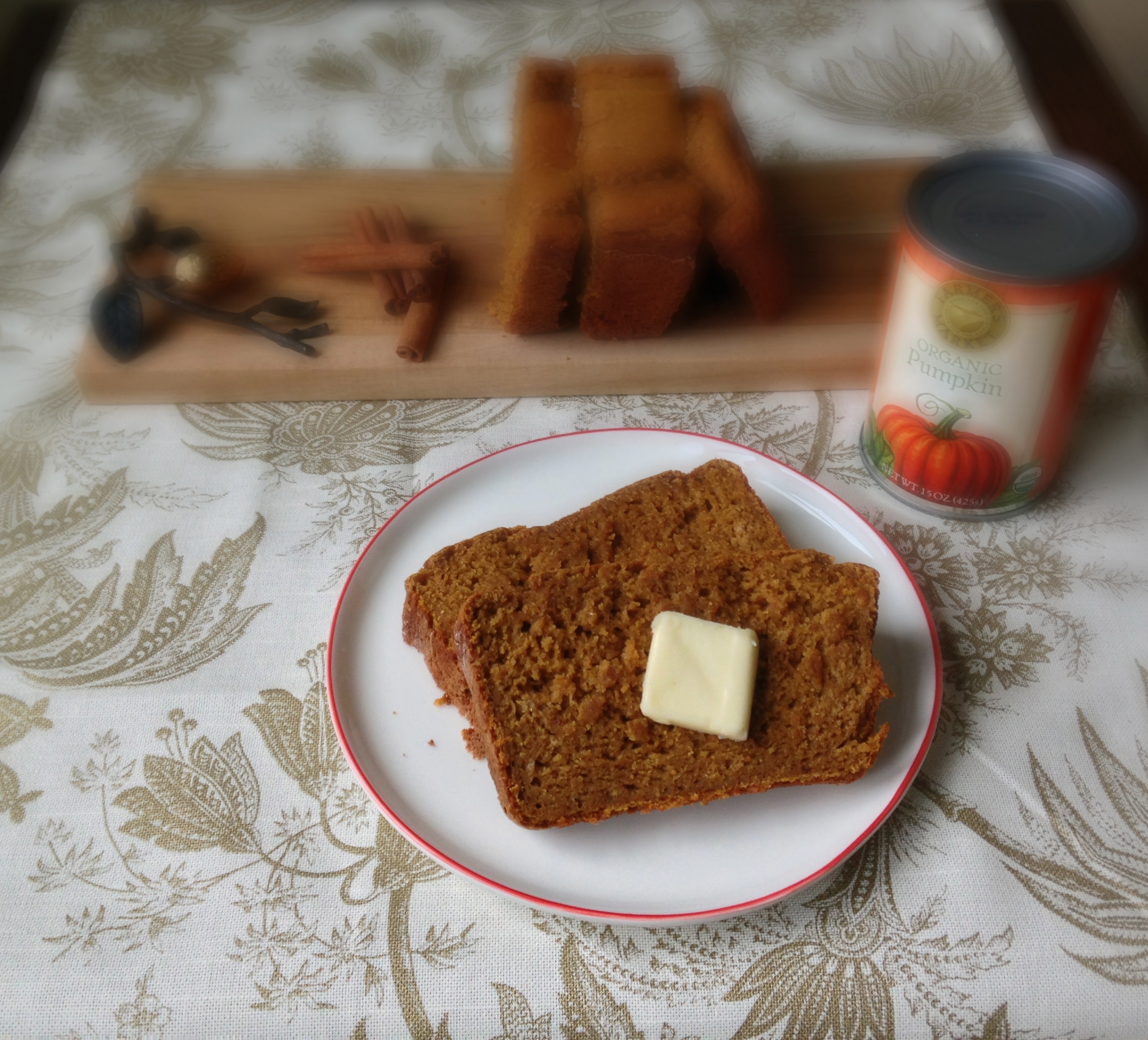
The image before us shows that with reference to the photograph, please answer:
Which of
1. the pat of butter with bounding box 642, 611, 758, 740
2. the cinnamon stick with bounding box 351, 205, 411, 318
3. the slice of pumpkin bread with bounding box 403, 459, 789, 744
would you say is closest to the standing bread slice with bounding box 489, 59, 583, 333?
the cinnamon stick with bounding box 351, 205, 411, 318

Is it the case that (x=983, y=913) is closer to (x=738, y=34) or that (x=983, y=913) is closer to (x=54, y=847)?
(x=54, y=847)

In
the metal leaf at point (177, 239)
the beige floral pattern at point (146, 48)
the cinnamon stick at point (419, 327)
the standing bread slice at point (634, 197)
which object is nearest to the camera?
the standing bread slice at point (634, 197)

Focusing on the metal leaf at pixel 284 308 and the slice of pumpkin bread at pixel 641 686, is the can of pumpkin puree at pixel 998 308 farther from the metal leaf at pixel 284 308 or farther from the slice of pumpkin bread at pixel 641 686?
the metal leaf at pixel 284 308

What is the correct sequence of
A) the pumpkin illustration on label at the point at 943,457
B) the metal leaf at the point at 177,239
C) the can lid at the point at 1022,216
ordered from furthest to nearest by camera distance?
the metal leaf at the point at 177,239, the pumpkin illustration on label at the point at 943,457, the can lid at the point at 1022,216

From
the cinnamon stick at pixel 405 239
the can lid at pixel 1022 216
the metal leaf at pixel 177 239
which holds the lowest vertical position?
the metal leaf at pixel 177 239

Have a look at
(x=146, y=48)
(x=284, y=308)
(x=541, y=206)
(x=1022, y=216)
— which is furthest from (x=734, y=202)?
(x=146, y=48)

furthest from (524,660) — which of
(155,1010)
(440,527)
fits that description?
(155,1010)

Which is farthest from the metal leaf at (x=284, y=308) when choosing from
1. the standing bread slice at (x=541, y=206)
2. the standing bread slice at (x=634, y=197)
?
the standing bread slice at (x=634, y=197)

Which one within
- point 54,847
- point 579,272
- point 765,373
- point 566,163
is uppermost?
point 566,163
